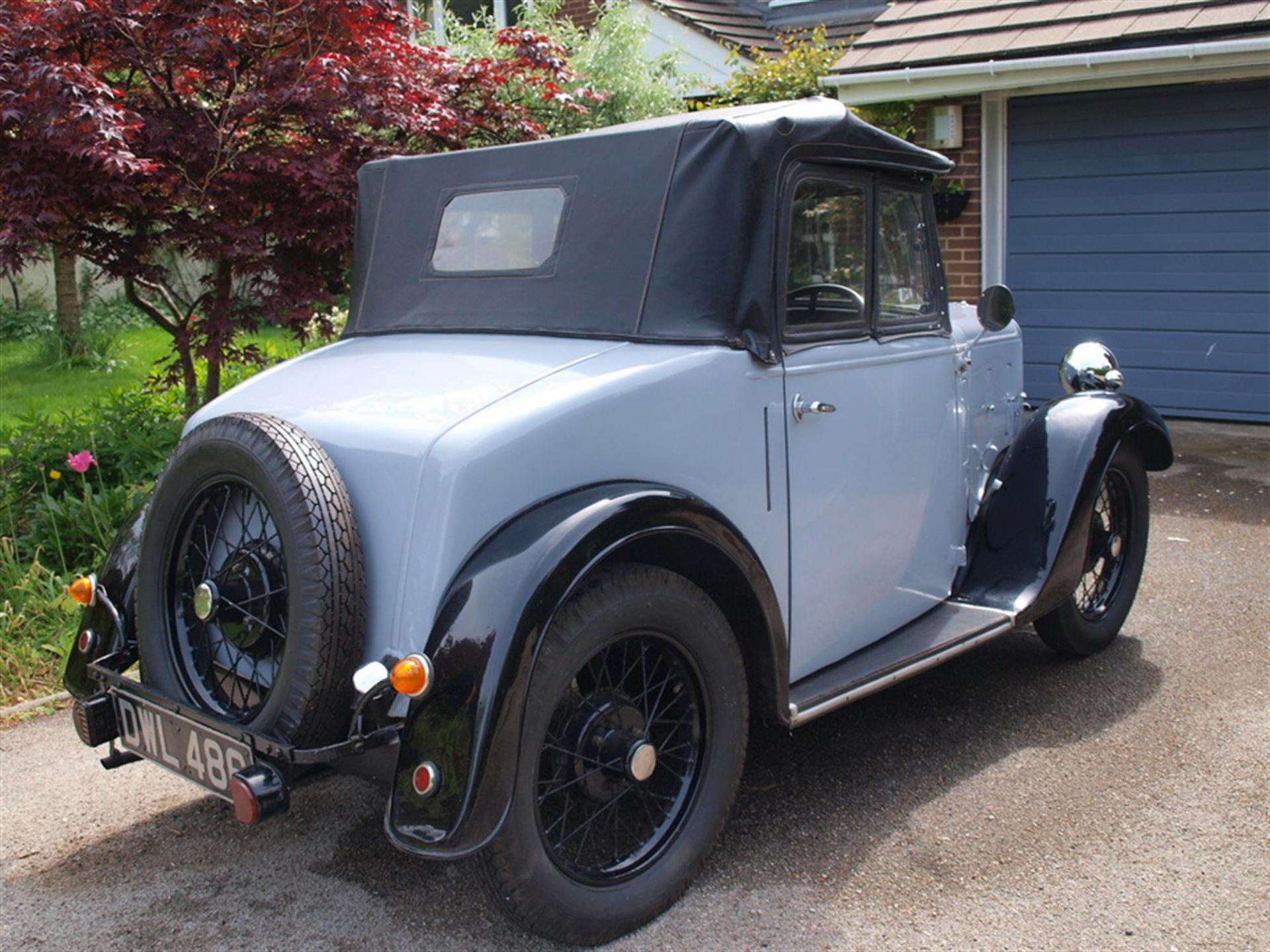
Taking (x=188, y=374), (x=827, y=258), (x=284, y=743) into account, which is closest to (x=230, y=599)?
(x=284, y=743)

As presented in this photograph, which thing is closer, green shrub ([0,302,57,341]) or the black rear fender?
the black rear fender

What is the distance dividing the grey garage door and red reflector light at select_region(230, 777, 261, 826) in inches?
309

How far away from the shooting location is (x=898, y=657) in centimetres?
371

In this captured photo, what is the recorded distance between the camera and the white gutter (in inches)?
304

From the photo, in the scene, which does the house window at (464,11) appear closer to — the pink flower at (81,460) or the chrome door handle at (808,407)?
the pink flower at (81,460)

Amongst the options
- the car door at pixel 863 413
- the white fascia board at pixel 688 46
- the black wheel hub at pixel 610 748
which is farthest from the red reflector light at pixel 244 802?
the white fascia board at pixel 688 46

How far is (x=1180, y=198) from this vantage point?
8617mm

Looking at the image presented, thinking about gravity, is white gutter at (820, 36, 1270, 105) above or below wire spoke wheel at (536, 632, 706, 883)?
above

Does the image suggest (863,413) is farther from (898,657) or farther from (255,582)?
(255,582)

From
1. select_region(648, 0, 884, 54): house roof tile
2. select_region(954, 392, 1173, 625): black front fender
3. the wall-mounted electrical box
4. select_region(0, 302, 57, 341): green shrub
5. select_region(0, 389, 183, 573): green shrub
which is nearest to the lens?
select_region(954, 392, 1173, 625): black front fender

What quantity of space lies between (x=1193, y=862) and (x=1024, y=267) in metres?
6.81

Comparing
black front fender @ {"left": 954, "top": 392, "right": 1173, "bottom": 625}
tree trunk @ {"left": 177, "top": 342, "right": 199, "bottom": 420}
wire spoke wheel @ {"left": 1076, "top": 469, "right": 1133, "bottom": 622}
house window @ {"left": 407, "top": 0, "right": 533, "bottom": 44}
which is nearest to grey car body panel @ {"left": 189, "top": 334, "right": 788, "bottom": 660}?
black front fender @ {"left": 954, "top": 392, "right": 1173, "bottom": 625}

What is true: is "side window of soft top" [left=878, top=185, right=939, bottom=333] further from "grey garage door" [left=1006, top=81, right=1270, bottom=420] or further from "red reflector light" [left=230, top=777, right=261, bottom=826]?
"grey garage door" [left=1006, top=81, right=1270, bottom=420]

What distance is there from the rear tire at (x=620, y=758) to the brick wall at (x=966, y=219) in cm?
679
